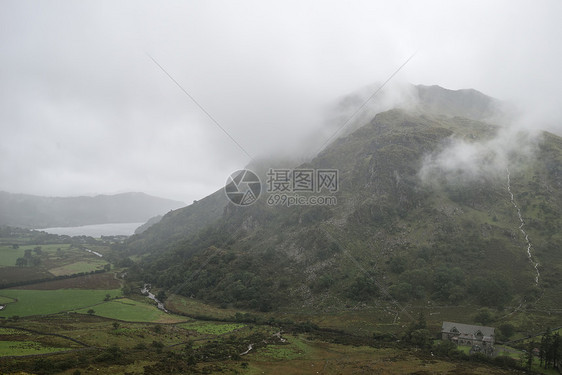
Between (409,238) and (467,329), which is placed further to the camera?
(409,238)

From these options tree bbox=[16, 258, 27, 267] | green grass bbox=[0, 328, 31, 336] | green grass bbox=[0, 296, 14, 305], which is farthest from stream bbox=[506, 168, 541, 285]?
tree bbox=[16, 258, 27, 267]

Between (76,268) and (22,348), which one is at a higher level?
(22,348)

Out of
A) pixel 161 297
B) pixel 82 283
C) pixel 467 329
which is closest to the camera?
pixel 467 329

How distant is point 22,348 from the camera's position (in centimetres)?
5725

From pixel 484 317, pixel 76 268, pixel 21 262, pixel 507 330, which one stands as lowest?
pixel 76 268

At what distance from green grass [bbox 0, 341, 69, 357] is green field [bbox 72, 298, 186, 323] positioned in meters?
35.3

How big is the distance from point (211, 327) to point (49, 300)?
205 ft

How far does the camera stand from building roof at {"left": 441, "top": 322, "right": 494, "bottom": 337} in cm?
7969

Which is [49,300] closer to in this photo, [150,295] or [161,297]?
[150,295]

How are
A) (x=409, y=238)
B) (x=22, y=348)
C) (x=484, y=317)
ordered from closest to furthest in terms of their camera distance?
(x=22, y=348) → (x=484, y=317) → (x=409, y=238)

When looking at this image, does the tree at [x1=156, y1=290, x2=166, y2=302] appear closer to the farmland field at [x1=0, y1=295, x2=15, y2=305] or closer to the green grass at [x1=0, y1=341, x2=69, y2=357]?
the farmland field at [x1=0, y1=295, x2=15, y2=305]

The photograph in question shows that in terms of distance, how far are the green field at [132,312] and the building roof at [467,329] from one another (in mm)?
75552

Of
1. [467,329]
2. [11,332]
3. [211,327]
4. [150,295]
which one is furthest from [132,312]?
[467,329]

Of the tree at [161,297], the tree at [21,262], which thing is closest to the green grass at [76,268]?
the tree at [21,262]
